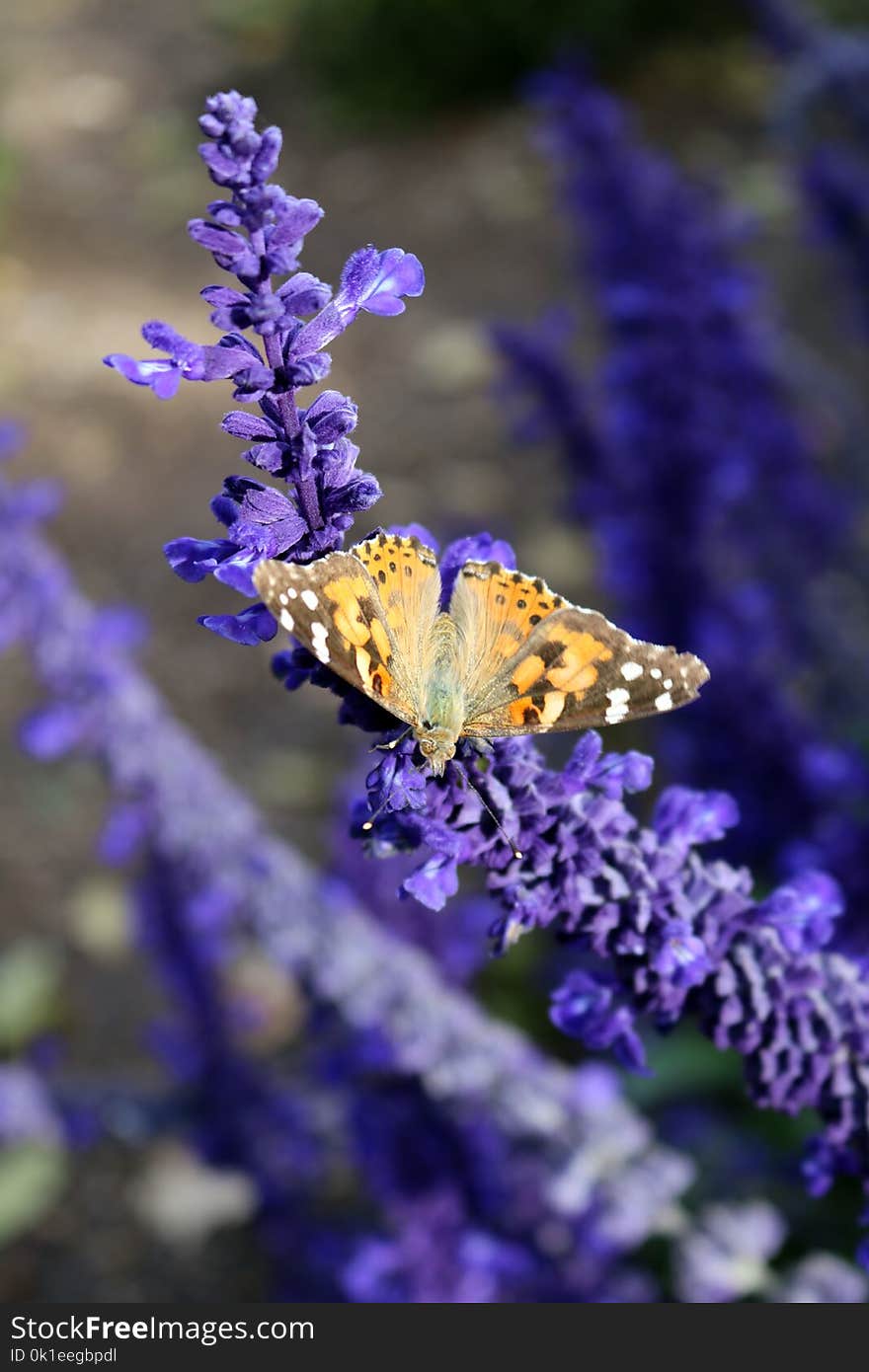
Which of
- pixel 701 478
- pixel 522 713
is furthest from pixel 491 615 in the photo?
pixel 701 478

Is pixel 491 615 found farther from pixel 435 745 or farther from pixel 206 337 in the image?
pixel 206 337

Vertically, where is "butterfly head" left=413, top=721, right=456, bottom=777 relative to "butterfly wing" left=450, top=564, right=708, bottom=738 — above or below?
below

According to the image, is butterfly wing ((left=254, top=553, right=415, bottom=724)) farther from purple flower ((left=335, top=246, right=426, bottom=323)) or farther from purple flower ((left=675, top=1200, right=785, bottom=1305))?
purple flower ((left=675, top=1200, right=785, bottom=1305))

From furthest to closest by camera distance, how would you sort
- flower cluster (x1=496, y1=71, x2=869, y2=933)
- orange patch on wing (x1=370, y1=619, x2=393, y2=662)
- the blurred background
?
the blurred background < flower cluster (x1=496, y1=71, x2=869, y2=933) < orange patch on wing (x1=370, y1=619, x2=393, y2=662)

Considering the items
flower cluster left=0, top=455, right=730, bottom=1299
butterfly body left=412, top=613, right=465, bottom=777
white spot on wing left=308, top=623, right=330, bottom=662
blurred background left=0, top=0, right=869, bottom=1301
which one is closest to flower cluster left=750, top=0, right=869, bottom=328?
blurred background left=0, top=0, right=869, bottom=1301

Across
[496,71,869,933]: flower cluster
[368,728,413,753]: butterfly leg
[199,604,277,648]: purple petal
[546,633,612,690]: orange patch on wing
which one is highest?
[496,71,869,933]: flower cluster

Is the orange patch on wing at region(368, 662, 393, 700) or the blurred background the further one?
the blurred background

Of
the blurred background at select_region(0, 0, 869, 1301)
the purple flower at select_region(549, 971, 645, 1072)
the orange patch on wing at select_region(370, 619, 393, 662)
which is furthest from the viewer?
the blurred background at select_region(0, 0, 869, 1301)

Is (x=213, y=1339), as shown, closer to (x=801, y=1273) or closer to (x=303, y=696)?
(x=801, y=1273)
